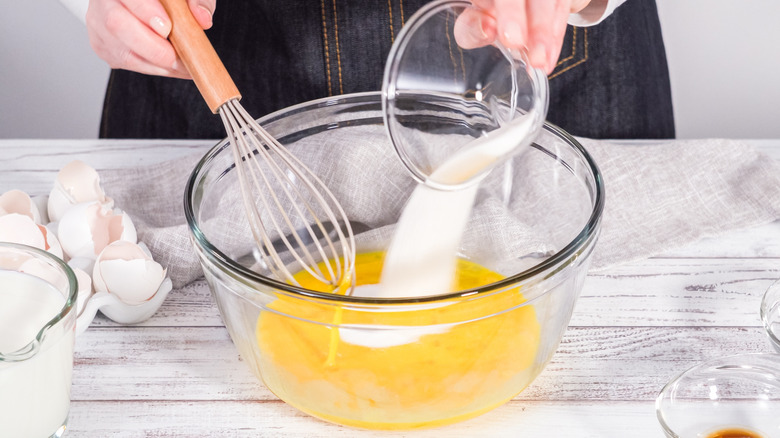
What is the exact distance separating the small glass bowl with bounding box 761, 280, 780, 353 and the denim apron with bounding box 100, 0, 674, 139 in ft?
1.89

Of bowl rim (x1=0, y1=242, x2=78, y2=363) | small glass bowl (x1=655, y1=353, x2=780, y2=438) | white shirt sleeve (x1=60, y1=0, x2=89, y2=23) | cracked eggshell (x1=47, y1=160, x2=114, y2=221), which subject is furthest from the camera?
white shirt sleeve (x1=60, y1=0, x2=89, y2=23)

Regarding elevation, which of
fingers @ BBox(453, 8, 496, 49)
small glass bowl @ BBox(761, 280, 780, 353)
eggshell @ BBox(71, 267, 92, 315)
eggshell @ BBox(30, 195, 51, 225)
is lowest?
eggshell @ BBox(30, 195, 51, 225)

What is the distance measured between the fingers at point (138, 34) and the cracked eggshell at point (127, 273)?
0.20 meters

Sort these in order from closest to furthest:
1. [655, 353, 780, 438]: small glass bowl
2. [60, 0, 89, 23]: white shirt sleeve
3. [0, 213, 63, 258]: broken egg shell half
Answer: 1. [655, 353, 780, 438]: small glass bowl
2. [0, 213, 63, 258]: broken egg shell half
3. [60, 0, 89, 23]: white shirt sleeve

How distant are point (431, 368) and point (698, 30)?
5.29ft

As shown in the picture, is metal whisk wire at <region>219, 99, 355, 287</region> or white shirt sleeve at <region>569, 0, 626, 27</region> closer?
metal whisk wire at <region>219, 99, 355, 287</region>

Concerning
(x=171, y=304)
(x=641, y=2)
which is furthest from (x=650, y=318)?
(x=641, y=2)

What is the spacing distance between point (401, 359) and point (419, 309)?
7cm

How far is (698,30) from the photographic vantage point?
1.95m

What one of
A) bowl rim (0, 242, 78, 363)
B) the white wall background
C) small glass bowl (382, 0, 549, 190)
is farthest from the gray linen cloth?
the white wall background

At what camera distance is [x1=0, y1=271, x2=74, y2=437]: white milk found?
602mm

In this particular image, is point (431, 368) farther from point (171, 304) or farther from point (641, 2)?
point (641, 2)

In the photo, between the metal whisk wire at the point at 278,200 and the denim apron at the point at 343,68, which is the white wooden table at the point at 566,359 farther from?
the denim apron at the point at 343,68

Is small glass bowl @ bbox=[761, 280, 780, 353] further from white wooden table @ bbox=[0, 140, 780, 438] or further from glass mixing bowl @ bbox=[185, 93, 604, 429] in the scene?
glass mixing bowl @ bbox=[185, 93, 604, 429]
